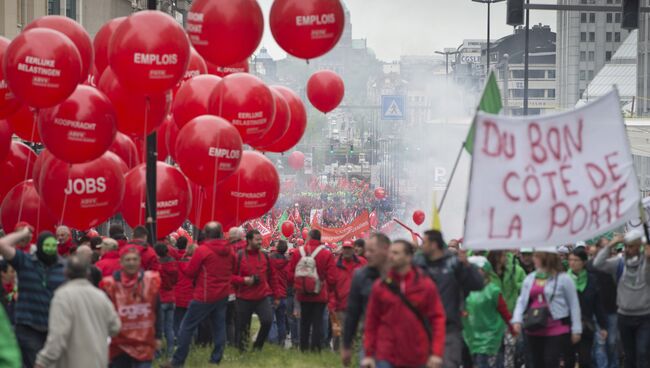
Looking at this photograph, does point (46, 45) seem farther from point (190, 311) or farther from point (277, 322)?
point (277, 322)

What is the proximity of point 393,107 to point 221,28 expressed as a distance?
3628cm

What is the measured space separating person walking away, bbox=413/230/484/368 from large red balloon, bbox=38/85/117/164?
5.73m

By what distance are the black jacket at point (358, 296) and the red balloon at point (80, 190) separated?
592 cm

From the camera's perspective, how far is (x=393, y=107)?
171ft

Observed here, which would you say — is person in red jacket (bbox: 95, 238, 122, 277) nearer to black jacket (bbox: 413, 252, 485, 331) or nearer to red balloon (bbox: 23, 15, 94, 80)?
black jacket (bbox: 413, 252, 485, 331)

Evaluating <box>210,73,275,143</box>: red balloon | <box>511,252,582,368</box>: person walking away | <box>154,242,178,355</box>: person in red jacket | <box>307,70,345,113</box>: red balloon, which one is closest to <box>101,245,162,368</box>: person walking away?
<box>511,252,582,368</box>: person walking away

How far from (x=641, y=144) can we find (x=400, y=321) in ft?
139

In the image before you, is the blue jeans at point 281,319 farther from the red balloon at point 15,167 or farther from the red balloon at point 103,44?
the red balloon at point 103,44

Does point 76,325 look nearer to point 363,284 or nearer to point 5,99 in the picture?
point 363,284

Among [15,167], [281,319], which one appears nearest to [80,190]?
[15,167]

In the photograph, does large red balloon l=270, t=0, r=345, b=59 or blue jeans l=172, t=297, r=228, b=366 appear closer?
blue jeans l=172, t=297, r=228, b=366

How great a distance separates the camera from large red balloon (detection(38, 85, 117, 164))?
15.5 metres

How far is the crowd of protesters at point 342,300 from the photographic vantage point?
9570 millimetres

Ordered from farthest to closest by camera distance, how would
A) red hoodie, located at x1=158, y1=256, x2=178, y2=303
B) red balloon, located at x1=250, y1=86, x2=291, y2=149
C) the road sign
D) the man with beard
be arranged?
the road sign < red balloon, located at x1=250, y1=86, x2=291, y2=149 < red hoodie, located at x1=158, y1=256, x2=178, y2=303 < the man with beard
